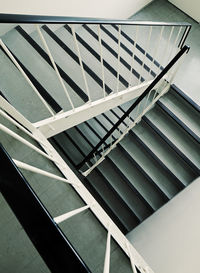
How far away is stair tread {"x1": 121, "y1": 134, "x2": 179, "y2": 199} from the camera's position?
10.2 ft

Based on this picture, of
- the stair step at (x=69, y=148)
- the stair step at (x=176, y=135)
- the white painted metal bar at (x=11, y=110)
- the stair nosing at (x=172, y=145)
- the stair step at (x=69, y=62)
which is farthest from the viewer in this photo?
the stair step at (x=69, y=148)

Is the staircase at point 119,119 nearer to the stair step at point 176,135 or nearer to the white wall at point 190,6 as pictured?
the stair step at point 176,135

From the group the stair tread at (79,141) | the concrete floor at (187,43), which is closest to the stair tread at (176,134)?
the concrete floor at (187,43)

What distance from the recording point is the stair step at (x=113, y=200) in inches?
128

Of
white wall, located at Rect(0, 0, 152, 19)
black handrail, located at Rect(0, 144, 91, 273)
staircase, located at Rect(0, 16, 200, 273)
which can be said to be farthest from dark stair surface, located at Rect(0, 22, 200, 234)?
black handrail, located at Rect(0, 144, 91, 273)

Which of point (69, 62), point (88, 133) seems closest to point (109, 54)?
point (69, 62)

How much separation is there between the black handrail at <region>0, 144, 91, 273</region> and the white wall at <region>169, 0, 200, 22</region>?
461 cm

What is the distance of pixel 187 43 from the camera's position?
4016 mm

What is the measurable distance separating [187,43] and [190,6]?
77 centimetres

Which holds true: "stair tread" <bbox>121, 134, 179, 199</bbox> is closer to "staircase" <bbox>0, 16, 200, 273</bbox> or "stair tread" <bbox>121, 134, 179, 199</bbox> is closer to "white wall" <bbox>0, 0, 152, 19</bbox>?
"staircase" <bbox>0, 16, 200, 273</bbox>

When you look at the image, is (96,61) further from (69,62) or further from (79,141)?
(79,141)

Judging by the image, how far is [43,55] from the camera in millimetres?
2680

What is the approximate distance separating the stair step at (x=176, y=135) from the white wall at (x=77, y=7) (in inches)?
68.5

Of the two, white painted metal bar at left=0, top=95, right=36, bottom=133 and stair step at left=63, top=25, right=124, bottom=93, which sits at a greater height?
stair step at left=63, top=25, right=124, bottom=93
